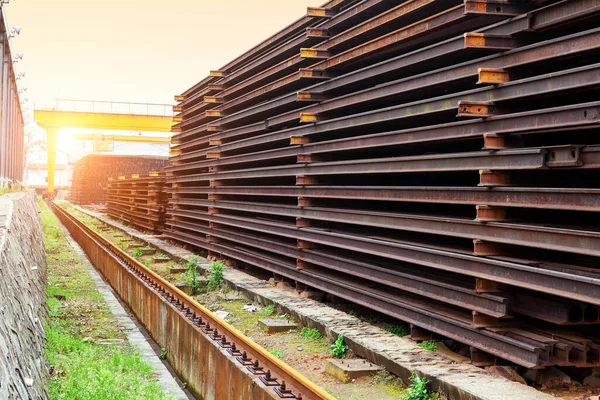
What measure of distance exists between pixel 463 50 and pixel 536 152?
174 cm

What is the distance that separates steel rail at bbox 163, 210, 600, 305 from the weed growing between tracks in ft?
10.4

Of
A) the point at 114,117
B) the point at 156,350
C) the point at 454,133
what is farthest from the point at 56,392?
the point at 114,117

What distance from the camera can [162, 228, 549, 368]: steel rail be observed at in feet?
20.4

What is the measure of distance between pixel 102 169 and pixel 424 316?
45.8 meters

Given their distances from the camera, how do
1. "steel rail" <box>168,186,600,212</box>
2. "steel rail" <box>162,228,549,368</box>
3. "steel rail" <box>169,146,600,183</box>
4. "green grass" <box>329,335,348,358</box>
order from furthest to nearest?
"green grass" <box>329,335,348,358</box>, "steel rail" <box>162,228,549,368</box>, "steel rail" <box>169,146,600,183</box>, "steel rail" <box>168,186,600,212</box>

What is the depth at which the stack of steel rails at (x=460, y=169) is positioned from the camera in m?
6.11

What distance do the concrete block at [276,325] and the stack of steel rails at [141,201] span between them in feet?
48.9

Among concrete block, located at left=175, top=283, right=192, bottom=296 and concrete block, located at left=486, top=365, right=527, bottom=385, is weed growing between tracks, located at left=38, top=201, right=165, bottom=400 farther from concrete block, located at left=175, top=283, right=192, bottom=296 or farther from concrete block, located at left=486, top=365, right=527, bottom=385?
concrete block, located at left=486, top=365, right=527, bottom=385

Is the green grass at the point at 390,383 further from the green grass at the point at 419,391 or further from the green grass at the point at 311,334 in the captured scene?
the green grass at the point at 311,334

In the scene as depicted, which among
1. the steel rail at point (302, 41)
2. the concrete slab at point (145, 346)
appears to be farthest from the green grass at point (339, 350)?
the steel rail at point (302, 41)

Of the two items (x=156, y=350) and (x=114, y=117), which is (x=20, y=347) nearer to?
(x=156, y=350)

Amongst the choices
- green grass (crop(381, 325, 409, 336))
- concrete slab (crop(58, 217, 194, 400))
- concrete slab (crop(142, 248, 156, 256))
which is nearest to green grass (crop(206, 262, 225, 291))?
concrete slab (crop(58, 217, 194, 400))

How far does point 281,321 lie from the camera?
997 centimetres

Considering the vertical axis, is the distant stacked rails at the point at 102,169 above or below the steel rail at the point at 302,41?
below
